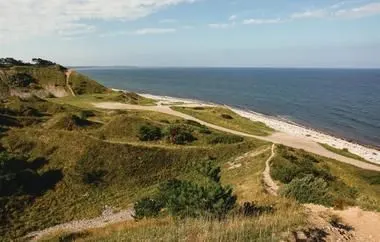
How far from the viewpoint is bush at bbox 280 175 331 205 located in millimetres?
21353

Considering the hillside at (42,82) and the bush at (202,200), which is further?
the hillside at (42,82)

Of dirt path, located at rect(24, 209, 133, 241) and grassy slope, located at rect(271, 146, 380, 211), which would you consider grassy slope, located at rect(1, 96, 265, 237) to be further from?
grassy slope, located at rect(271, 146, 380, 211)

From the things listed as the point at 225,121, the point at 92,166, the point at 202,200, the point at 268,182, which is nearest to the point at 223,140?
the point at 92,166

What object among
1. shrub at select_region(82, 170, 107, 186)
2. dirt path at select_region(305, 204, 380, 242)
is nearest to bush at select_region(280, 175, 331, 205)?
dirt path at select_region(305, 204, 380, 242)

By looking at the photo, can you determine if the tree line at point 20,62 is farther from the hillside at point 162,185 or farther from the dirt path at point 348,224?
the dirt path at point 348,224

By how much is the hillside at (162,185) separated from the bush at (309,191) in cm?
5

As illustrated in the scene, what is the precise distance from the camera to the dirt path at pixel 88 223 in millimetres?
29906

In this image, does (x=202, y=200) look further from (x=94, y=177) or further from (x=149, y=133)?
(x=149, y=133)

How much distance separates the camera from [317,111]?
125 metres

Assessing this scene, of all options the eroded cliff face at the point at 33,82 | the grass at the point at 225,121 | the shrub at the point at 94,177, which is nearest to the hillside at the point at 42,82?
the eroded cliff face at the point at 33,82

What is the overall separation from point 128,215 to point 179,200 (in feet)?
48.2

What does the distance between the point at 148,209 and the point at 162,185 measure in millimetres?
2555

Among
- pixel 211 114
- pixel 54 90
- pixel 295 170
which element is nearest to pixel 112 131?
pixel 295 170

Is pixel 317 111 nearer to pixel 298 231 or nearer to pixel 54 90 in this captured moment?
pixel 54 90
